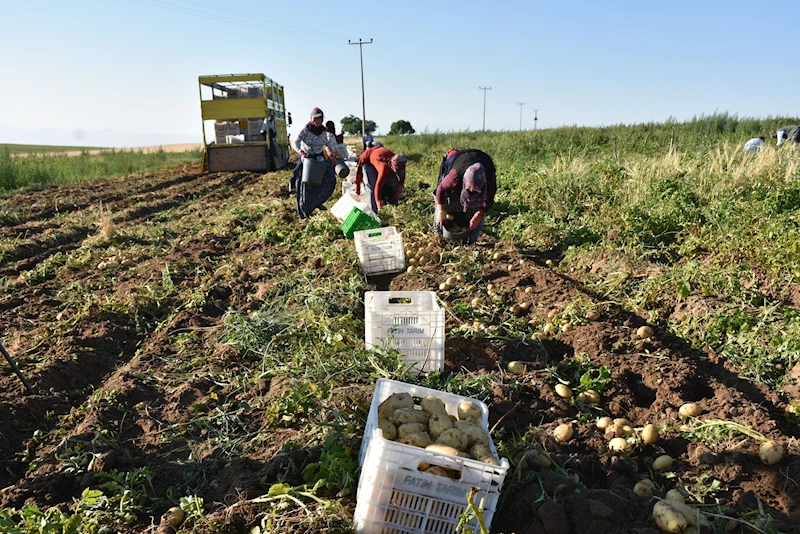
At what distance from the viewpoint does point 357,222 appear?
22.4 feet

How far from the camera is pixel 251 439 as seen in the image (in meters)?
3.12

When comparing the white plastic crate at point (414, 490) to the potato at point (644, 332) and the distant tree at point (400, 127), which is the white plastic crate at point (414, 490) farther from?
the distant tree at point (400, 127)

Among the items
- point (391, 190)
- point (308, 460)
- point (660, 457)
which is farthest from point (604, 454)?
point (391, 190)

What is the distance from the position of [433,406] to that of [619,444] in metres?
1.06

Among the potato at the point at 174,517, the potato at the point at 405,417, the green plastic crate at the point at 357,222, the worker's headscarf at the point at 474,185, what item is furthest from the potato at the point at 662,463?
the green plastic crate at the point at 357,222

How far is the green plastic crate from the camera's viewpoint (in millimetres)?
6793

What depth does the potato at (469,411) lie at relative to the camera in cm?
266

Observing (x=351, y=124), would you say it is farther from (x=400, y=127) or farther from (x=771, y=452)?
(x=771, y=452)

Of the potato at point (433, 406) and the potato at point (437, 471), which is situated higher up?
the potato at point (433, 406)

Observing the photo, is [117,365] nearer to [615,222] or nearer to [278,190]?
[615,222]

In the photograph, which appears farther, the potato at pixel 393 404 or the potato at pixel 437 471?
the potato at pixel 393 404

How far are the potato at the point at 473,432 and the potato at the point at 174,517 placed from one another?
4.05 feet

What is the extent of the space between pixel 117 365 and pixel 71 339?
509mm

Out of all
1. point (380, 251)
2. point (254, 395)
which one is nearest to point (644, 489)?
point (254, 395)
